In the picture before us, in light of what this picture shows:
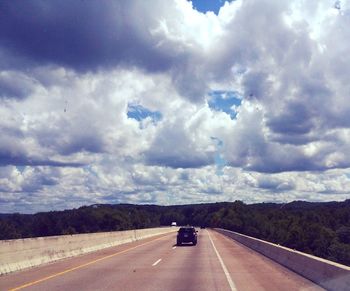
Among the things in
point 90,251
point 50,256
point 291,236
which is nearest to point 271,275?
point 50,256

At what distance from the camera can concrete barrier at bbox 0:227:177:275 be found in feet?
62.1

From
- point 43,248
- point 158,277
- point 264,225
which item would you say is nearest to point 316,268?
point 158,277

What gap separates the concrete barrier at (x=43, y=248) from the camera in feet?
62.1

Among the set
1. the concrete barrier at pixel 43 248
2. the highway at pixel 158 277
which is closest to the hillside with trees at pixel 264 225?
the concrete barrier at pixel 43 248

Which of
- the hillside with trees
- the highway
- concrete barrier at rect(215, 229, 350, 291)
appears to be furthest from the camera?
the hillside with trees

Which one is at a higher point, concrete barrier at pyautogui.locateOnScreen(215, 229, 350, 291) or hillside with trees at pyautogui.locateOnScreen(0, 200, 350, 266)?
hillside with trees at pyautogui.locateOnScreen(0, 200, 350, 266)

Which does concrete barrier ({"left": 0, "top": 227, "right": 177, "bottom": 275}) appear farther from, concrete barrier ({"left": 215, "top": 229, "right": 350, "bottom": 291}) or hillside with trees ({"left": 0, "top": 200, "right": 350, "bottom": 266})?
hillside with trees ({"left": 0, "top": 200, "right": 350, "bottom": 266})

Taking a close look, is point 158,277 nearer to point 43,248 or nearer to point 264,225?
point 43,248

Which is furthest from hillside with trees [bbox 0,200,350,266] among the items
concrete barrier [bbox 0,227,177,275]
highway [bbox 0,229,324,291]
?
highway [bbox 0,229,324,291]

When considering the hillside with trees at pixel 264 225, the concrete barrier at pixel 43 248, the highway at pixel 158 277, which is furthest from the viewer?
the hillside with trees at pixel 264 225

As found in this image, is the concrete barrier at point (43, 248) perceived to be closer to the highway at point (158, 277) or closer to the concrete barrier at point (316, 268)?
the highway at point (158, 277)

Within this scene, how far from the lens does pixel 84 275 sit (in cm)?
1817

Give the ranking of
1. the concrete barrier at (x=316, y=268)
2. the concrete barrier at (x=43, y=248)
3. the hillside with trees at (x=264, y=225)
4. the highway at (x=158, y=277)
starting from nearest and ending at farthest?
the concrete barrier at (x=316, y=268)
the highway at (x=158, y=277)
the concrete barrier at (x=43, y=248)
the hillside with trees at (x=264, y=225)

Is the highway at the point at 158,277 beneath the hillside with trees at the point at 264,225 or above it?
beneath
